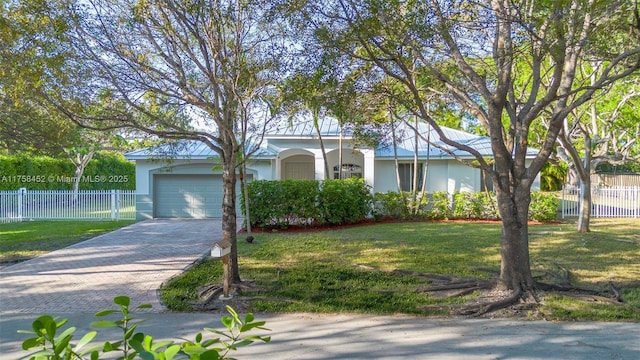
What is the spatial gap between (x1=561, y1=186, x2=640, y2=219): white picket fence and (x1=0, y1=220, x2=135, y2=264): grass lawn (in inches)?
729

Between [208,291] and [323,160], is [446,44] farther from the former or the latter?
[323,160]

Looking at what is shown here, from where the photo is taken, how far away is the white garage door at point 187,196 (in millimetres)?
21672

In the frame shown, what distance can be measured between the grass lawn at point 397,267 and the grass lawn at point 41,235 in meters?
5.28

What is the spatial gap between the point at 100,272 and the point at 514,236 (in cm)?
834

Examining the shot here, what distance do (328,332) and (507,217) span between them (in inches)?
151

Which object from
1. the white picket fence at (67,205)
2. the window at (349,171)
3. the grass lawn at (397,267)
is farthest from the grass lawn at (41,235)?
the window at (349,171)

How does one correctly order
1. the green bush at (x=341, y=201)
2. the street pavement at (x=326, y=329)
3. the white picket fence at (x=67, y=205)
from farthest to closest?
the white picket fence at (x=67, y=205), the green bush at (x=341, y=201), the street pavement at (x=326, y=329)

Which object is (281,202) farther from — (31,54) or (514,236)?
(514,236)

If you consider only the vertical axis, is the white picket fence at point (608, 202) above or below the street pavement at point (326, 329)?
above

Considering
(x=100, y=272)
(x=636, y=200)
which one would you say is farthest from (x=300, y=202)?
(x=636, y=200)

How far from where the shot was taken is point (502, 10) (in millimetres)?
8406

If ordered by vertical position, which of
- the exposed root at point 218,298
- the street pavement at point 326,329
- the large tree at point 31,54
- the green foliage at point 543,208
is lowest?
the street pavement at point 326,329

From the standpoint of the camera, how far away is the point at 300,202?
17.5 meters

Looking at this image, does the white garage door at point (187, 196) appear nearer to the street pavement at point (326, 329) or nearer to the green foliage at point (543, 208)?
the street pavement at point (326, 329)
